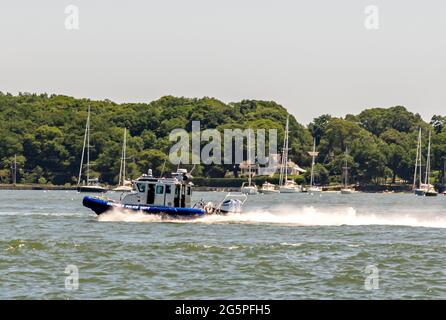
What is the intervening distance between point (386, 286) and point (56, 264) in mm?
12672

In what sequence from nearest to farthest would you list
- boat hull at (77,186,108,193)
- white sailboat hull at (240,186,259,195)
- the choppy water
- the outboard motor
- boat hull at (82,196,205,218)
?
1. the choppy water
2. boat hull at (82,196,205,218)
3. the outboard motor
4. boat hull at (77,186,108,193)
5. white sailboat hull at (240,186,259,195)

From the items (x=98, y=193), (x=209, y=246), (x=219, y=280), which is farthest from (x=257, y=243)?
(x=98, y=193)

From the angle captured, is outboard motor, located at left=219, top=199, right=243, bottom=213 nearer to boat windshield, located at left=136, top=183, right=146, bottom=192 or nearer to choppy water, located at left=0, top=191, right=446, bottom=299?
choppy water, located at left=0, top=191, right=446, bottom=299

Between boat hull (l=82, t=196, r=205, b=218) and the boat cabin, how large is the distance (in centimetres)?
42

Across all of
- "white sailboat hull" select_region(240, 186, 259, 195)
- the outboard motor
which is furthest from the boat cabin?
"white sailboat hull" select_region(240, 186, 259, 195)

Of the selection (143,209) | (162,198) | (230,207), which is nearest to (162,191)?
(162,198)

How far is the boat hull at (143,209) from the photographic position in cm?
6719

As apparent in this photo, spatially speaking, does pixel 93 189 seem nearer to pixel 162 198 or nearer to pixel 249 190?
pixel 249 190

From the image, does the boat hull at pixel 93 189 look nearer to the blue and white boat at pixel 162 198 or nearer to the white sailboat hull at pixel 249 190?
the white sailboat hull at pixel 249 190

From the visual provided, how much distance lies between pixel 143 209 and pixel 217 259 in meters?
20.9

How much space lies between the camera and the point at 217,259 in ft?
154

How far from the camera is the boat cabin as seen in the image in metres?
67.2

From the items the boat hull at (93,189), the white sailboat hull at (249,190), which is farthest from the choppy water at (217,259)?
the white sailboat hull at (249,190)

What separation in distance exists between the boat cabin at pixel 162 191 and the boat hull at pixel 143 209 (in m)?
0.42
